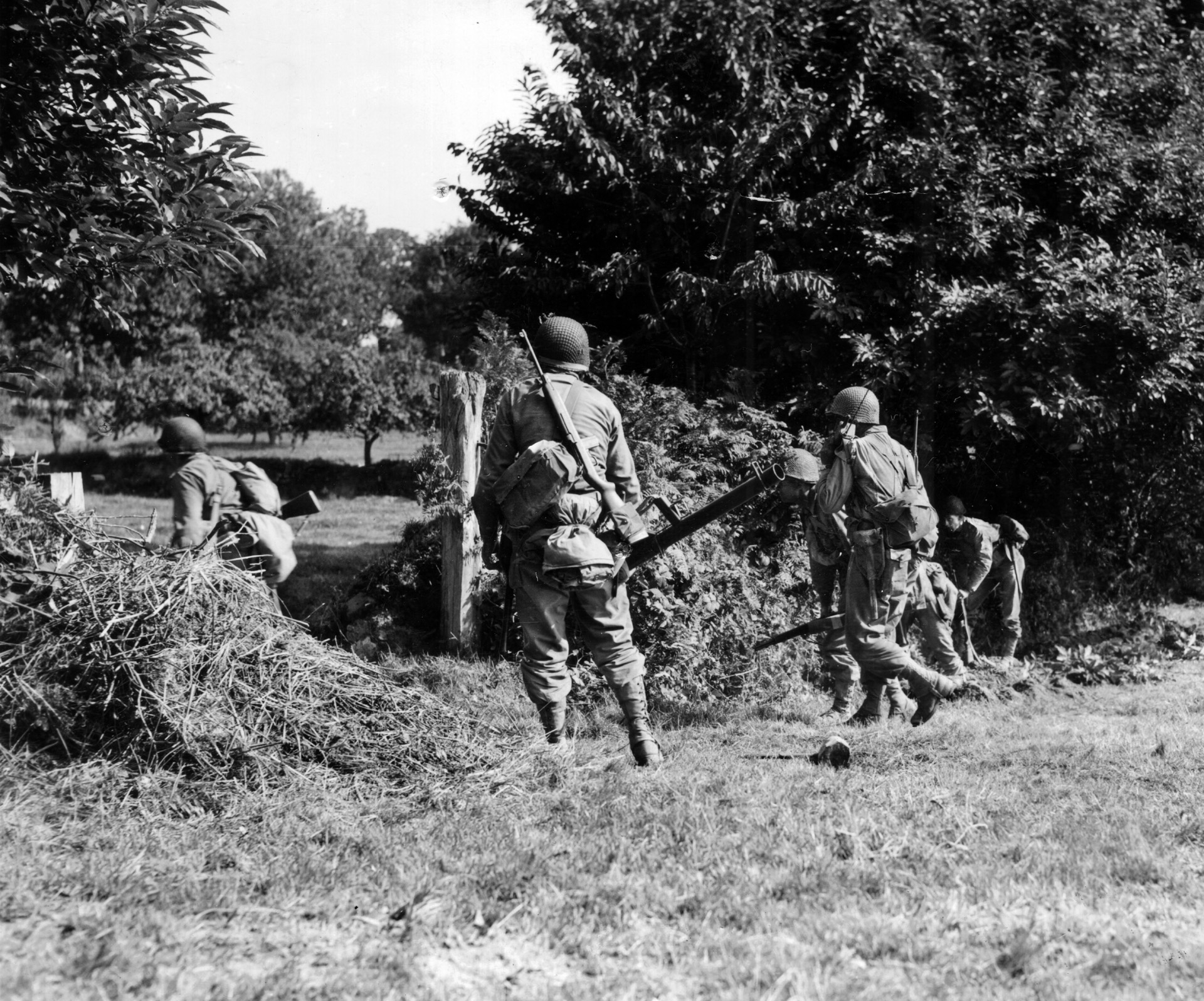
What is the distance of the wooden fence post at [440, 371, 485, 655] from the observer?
7902mm

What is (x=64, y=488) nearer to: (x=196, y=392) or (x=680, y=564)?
(x=680, y=564)

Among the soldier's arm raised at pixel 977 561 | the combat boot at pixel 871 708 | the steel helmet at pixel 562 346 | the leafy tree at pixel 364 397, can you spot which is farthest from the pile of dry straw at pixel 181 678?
the leafy tree at pixel 364 397

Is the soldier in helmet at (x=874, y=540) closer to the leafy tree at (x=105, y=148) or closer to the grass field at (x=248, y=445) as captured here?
the leafy tree at (x=105, y=148)

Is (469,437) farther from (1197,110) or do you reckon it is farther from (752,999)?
(1197,110)

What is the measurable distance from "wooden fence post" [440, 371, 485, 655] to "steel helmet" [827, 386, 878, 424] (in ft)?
8.31

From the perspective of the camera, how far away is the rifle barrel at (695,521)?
18.7ft

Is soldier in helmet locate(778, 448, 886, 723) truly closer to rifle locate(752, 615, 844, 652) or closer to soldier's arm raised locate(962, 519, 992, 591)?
rifle locate(752, 615, 844, 652)

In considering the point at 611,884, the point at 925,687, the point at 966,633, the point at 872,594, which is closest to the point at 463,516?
the point at 872,594

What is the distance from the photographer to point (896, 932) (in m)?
3.69

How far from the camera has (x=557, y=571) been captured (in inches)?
222

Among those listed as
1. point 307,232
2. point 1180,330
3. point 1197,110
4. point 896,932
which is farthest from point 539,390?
point 307,232

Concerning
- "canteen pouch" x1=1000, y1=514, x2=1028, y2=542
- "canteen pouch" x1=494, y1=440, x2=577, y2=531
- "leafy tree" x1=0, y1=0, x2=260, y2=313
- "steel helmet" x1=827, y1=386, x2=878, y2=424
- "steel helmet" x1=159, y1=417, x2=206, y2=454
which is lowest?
"canteen pouch" x1=1000, y1=514, x2=1028, y2=542

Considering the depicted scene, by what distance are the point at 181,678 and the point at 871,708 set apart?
14.5ft

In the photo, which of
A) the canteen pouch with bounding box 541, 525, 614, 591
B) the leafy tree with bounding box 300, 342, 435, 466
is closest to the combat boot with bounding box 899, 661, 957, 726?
the canteen pouch with bounding box 541, 525, 614, 591
